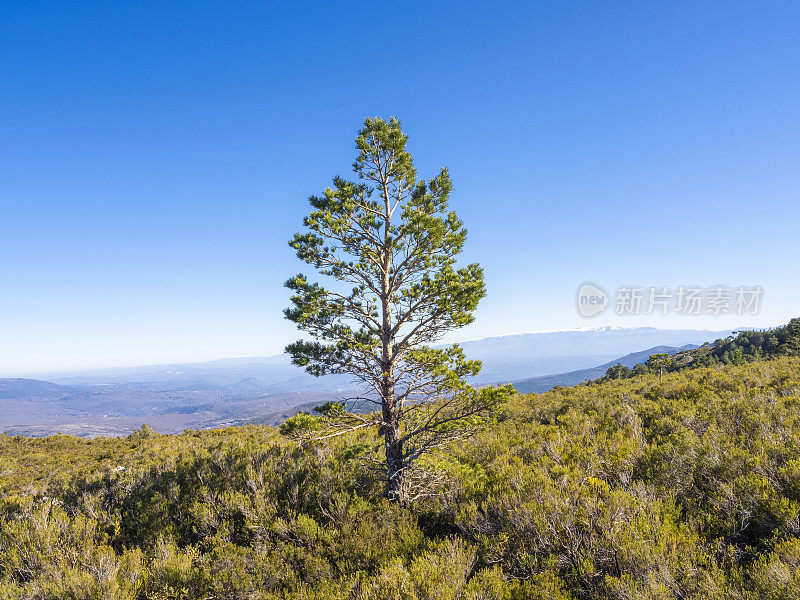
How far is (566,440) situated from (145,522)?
1240 cm

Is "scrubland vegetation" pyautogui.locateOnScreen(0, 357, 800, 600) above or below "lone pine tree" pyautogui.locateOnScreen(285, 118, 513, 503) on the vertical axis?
below

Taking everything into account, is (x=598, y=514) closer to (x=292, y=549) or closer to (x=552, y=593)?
(x=552, y=593)

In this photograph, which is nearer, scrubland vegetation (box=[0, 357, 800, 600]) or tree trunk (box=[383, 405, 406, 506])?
scrubland vegetation (box=[0, 357, 800, 600])

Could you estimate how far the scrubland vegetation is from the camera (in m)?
4.91

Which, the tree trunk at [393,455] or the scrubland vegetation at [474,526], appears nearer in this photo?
the scrubland vegetation at [474,526]

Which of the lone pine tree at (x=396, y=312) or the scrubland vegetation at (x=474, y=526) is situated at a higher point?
the lone pine tree at (x=396, y=312)

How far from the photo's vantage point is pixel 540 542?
5.67m

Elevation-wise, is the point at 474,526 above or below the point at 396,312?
below

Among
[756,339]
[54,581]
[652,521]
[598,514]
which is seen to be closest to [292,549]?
[54,581]

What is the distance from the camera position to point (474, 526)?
22.1 feet

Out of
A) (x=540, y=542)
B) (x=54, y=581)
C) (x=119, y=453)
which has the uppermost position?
(x=540, y=542)

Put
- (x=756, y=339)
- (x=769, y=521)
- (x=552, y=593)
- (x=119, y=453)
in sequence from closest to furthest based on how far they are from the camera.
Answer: (x=552, y=593) → (x=769, y=521) → (x=119, y=453) → (x=756, y=339)

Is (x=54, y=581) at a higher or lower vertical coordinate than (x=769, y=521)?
lower

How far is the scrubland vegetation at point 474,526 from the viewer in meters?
4.91
